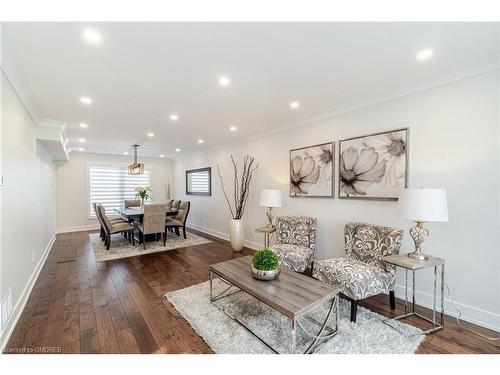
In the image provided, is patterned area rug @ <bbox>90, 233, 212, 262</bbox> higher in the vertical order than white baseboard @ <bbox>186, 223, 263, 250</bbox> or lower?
lower

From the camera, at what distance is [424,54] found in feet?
6.40

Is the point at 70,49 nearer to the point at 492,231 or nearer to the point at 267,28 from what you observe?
the point at 267,28

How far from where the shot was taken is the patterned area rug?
4.35m

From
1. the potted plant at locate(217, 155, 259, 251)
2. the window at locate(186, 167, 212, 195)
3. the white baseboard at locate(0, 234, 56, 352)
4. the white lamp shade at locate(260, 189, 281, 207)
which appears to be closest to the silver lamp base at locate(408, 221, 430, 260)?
the white lamp shade at locate(260, 189, 281, 207)

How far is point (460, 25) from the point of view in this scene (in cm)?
161

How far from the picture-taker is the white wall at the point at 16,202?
1997 mm

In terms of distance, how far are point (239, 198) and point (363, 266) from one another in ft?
10.6

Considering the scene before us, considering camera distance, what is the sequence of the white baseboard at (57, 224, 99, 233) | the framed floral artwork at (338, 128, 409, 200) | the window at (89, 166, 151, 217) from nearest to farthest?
the framed floral artwork at (338, 128, 409, 200), the white baseboard at (57, 224, 99, 233), the window at (89, 166, 151, 217)

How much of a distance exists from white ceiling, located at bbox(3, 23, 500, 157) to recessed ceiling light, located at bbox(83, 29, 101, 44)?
0.04 metres

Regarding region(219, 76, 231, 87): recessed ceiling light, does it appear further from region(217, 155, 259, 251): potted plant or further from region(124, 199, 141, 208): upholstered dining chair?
region(124, 199, 141, 208): upholstered dining chair

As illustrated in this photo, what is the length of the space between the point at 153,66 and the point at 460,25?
252 cm

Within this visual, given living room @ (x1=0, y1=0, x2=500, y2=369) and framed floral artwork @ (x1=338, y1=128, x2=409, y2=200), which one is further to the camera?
framed floral artwork @ (x1=338, y1=128, x2=409, y2=200)

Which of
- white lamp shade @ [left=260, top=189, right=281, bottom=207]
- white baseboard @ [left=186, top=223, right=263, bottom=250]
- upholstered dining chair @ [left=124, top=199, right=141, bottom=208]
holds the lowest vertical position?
white baseboard @ [left=186, top=223, right=263, bottom=250]

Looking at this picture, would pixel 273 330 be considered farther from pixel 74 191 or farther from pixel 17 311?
pixel 74 191
